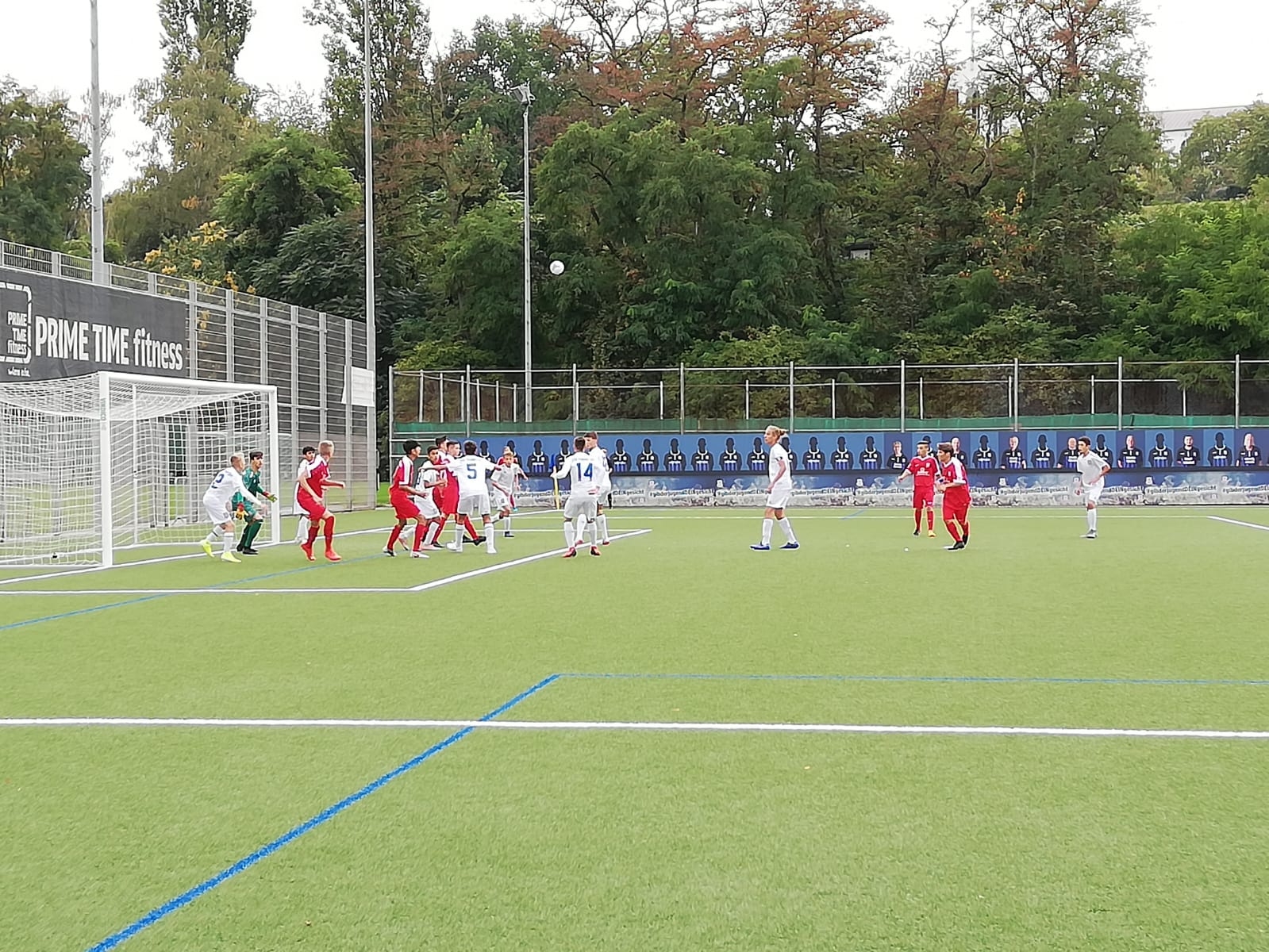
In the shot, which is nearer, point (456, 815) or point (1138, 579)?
point (456, 815)

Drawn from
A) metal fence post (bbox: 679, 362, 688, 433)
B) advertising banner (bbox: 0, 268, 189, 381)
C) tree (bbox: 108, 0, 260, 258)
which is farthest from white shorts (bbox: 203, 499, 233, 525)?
tree (bbox: 108, 0, 260, 258)

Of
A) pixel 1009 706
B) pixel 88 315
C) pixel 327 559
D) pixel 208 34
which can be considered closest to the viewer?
pixel 1009 706

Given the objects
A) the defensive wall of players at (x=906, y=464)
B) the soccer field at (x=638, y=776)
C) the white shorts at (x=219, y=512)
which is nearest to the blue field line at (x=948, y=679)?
the soccer field at (x=638, y=776)

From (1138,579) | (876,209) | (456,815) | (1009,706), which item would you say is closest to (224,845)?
(456,815)

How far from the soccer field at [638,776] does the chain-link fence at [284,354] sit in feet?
44.6

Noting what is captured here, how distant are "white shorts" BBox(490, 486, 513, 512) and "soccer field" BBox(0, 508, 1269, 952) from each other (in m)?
10.1

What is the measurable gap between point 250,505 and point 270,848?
48.4 ft

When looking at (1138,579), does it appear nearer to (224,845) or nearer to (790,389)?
(224,845)

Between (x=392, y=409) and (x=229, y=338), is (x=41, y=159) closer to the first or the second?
(x=392, y=409)

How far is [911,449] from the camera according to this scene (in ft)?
120

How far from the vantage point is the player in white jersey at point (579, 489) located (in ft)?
61.1

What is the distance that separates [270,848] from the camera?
5.02m

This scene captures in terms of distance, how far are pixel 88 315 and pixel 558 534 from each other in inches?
374

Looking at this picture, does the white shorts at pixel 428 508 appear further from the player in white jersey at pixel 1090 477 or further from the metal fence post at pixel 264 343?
the metal fence post at pixel 264 343
